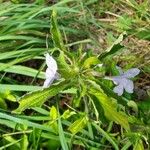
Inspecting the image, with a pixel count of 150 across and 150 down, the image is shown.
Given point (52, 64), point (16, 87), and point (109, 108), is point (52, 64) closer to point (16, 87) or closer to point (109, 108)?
point (109, 108)

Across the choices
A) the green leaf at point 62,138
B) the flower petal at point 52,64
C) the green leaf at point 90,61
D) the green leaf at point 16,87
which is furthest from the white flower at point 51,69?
the green leaf at point 16,87

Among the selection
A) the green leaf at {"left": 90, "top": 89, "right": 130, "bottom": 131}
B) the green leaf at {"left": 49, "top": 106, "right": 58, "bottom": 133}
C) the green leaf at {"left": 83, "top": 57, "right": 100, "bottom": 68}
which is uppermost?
the green leaf at {"left": 83, "top": 57, "right": 100, "bottom": 68}

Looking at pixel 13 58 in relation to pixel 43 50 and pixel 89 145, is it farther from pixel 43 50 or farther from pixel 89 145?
pixel 89 145

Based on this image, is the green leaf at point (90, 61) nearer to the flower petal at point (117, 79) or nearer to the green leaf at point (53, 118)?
the flower petal at point (117, 79)

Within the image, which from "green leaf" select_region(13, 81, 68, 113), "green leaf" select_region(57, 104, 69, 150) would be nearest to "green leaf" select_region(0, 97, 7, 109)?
"green leaf" select_region(57, 104, 69, 150)

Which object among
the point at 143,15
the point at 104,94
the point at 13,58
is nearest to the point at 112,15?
the point at 143,15

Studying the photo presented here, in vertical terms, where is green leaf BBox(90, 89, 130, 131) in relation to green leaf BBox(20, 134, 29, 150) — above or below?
above

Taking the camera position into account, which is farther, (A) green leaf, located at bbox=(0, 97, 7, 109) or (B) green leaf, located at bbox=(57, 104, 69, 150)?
(A) green leaf, located at bbox=(0, 97, 7, 109)

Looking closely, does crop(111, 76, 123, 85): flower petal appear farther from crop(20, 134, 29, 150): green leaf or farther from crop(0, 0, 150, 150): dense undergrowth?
crop(20, 134, 29, 150): green leaf
